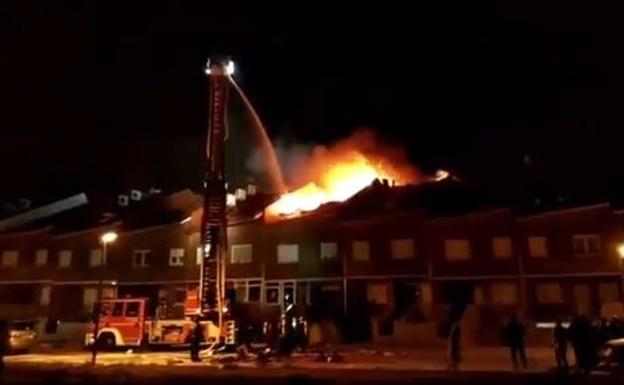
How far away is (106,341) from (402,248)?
21.7 metres

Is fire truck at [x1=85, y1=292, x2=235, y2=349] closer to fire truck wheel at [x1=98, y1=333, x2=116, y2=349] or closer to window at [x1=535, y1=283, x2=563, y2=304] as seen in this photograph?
fire truck wheel at [x1=98, y1=333, x2=116, y2=349]

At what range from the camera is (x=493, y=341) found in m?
35.0

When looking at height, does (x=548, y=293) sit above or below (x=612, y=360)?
above

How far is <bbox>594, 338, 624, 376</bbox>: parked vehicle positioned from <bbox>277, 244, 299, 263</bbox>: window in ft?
95.4

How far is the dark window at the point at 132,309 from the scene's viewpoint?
32531 mm

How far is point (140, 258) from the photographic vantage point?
53.5 m

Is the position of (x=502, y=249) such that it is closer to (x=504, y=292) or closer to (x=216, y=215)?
(x=504, y=292)

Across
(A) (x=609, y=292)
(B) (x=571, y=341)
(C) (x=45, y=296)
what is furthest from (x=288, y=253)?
(B) (x=571, y=341)

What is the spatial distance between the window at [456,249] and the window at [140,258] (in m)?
21.8

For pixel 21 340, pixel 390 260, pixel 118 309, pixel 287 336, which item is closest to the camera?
pixel 287 336

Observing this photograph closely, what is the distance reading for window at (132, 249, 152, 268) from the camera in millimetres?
53281

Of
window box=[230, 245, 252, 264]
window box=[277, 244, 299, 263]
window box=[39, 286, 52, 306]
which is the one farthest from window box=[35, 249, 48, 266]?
window box=[277, 244, 299, 263]

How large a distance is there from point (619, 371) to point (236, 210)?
37.1 meters

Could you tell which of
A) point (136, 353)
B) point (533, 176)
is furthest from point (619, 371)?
point (533, 176)
